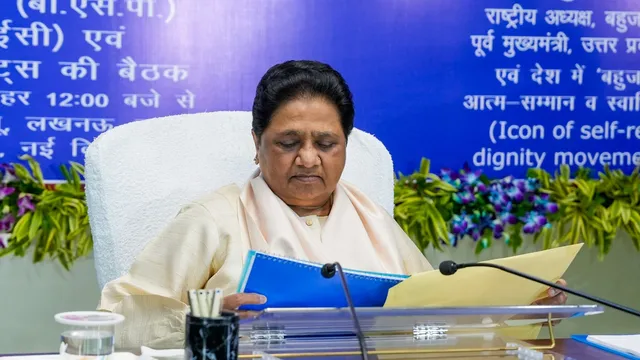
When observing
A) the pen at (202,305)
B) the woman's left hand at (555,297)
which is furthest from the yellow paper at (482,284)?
the pen at (202,305)

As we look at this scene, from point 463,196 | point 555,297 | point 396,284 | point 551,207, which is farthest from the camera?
point 551,207

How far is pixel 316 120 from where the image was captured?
7.69ft

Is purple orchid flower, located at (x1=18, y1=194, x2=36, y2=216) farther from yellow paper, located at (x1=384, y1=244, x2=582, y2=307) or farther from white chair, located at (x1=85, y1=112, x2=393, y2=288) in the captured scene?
yellow paper, located at (x1=384, y1=244, x2=582, y2=307)

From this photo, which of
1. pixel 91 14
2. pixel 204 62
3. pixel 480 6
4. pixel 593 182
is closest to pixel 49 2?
pixel 91 14

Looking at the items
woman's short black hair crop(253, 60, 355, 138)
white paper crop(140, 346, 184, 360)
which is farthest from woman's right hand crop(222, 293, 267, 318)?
woman's short black hair crop(253, 60, 355, 138)

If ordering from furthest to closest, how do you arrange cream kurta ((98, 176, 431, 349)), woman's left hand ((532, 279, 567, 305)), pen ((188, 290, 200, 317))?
1. cream kurta ((98, 176, 431, 349))
2. woman's left hand ((532, 279, 567, 305))
3. pen ((188, 290, 200, 317))

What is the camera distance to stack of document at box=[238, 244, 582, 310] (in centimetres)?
158

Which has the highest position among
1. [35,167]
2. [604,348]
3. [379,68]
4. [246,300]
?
[379,68]

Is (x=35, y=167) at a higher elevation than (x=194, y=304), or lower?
higher

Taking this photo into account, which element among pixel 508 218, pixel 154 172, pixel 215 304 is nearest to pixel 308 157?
pixel 154 172

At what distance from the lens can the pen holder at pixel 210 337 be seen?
3.99 feet

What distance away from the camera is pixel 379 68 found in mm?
3631

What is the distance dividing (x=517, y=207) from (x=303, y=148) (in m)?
1.75

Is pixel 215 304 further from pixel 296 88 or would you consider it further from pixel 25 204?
pixel 25 204
